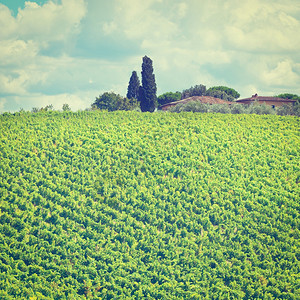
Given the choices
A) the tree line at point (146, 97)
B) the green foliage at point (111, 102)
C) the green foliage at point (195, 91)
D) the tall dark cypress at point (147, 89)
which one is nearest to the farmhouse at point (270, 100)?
the tree line at point (146, 97)

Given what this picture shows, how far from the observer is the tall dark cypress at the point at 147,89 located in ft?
219

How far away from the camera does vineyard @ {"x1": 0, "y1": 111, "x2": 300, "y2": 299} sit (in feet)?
71.6

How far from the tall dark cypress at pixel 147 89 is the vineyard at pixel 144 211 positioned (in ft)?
105

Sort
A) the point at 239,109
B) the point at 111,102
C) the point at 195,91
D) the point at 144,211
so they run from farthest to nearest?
the point at 195,91, the point at 111,102, the point at 239,109, the point at 144,211

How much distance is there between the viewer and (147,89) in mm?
67000

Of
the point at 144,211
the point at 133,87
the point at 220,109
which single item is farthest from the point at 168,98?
the point at 144,211

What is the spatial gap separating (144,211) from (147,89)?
1708 inches

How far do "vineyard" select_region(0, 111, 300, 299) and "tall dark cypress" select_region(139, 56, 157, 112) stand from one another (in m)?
31.9

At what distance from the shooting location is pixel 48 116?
35.5 meters

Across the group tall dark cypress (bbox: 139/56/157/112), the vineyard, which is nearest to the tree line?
tall dark cypress (bbox: 139/56/157/112)

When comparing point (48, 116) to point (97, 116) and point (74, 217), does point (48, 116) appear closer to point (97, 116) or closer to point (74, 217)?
point (97, 116)

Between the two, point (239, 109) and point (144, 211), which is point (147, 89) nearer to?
point (239, 109)

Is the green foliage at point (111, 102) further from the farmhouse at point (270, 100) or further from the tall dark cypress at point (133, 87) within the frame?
the farmhouse at point (270, 100)

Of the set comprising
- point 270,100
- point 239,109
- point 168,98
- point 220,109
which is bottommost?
point 239,109
